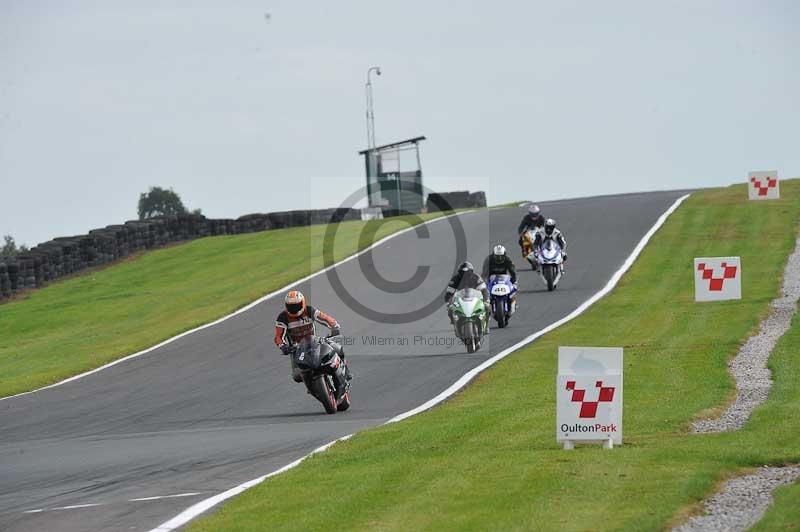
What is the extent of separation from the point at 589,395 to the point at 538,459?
81 centimetres

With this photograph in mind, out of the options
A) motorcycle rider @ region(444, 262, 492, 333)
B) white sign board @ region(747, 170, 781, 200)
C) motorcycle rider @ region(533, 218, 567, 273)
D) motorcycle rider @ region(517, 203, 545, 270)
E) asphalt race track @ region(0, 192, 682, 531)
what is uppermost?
white sign board @ region(747, 170, 781, 200)

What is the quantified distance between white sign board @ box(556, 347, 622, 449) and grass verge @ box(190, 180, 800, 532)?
188mm

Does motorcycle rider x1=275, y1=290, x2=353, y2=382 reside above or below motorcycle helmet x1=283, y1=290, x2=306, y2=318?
below

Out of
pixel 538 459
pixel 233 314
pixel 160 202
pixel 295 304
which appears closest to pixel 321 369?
pixel 295 304

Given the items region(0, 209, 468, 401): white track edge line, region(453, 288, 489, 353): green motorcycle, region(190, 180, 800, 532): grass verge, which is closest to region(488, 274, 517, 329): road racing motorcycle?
region(453, 288, 489, 353): green motorcycle

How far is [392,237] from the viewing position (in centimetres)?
4506

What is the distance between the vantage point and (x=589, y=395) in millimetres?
12188

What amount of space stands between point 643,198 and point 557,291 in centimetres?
2394

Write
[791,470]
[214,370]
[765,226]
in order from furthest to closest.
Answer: [765,226] < [214,370] < [791,470]

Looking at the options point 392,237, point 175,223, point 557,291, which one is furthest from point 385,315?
point 175,223

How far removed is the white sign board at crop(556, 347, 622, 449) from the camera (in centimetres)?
1206

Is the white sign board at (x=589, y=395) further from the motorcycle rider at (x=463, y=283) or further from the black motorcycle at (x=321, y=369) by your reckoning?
the motorcycle rider at (x=463, y=283)

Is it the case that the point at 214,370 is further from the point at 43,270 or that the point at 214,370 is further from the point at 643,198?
the point at 643,198

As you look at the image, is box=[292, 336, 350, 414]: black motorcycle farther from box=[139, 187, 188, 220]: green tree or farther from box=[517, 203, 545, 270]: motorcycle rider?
box=[139, 187, 188, 220]: green tree
